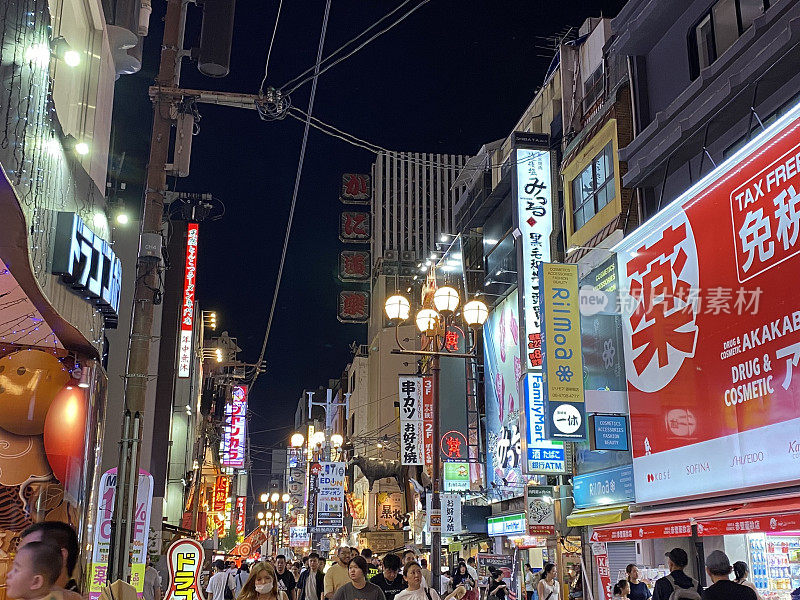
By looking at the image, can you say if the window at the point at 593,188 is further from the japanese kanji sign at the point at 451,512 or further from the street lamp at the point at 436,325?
the japanese kanji sign at the point at 451,512

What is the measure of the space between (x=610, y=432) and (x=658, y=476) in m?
2.08

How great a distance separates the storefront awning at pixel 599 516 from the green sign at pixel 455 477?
35.1ft

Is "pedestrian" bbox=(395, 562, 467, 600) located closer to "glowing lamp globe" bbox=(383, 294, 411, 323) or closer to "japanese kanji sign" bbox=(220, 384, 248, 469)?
"glowing lamp globe" bbox=(383, 294, 411, 323)

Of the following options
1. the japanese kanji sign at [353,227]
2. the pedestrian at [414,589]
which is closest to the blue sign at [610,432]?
the pedestrian at [414,589]

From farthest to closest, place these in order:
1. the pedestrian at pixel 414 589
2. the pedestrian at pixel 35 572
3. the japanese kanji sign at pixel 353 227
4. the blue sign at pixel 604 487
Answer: the japanese kanji sign at pixel 353 227
the blue sign at pixel 604 487
the pedestrian at pixel 414 589
the pedestrian at pixel 35 572

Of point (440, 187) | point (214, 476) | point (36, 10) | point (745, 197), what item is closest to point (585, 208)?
point (745, 197)

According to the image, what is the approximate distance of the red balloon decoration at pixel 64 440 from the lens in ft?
36.1

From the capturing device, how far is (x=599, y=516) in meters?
17.5

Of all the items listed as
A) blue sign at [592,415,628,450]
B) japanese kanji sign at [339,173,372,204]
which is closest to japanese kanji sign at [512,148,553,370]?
blue sign at [592,415,628,450]

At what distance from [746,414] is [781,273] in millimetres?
2307

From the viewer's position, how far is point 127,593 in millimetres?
8797

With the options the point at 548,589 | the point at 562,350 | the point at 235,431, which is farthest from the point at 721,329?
the point at 235,431

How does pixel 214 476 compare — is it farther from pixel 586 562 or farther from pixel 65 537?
pixel 65 537

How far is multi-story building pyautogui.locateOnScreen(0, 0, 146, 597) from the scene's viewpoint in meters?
8.02
